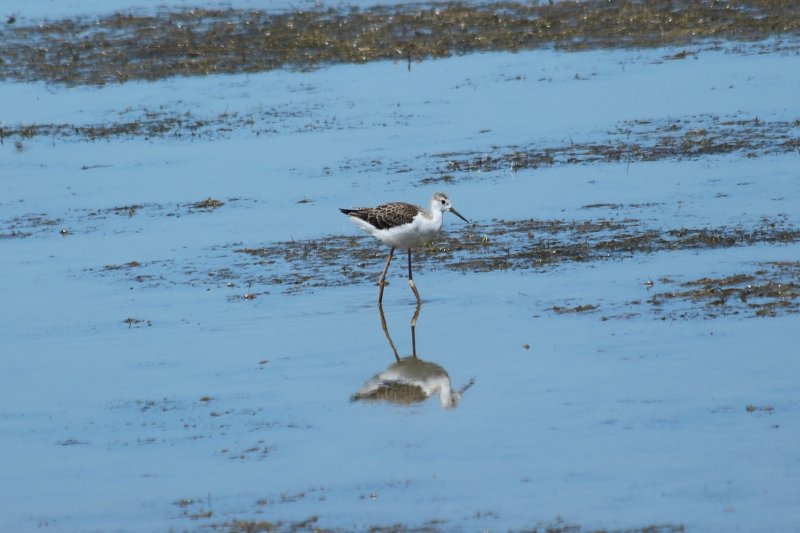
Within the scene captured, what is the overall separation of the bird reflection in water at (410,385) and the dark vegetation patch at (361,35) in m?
16.0

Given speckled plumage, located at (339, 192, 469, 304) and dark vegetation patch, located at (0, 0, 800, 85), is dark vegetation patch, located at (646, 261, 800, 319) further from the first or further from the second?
dark vegetation patch, located at (0, 0, 800, 85)

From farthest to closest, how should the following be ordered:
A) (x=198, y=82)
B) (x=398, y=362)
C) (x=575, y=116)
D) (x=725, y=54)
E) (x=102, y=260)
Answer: (x=198, y=82) < (x=725, y=54) < (x=575, y=116) < (x=102, y=260) < (x=398, y=362)

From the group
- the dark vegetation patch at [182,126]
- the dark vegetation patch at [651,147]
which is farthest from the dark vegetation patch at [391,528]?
the dark vegetation patch at [182,126]

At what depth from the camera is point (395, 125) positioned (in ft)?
76.5

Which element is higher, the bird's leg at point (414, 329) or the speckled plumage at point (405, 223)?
the speckled plumage at point (405, 223)

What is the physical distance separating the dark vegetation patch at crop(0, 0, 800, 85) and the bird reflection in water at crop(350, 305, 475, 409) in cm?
1595

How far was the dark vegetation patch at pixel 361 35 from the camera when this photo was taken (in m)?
29.6

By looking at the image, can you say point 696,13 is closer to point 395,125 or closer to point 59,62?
point 395,125

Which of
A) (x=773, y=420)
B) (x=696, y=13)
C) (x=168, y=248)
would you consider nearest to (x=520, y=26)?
(x=696, y=13)

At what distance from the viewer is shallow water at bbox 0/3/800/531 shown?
9.47 metres

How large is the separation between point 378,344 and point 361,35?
19.6 meters

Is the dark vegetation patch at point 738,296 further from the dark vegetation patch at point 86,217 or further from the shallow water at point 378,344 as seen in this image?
the dark vegetation patch at point 86,217

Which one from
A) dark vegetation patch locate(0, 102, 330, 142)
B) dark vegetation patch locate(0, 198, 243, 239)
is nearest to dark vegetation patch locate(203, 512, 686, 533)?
Result: dark vegetation patch locate(0, 198, 243, 239)

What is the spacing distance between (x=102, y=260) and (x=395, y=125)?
763 cm
